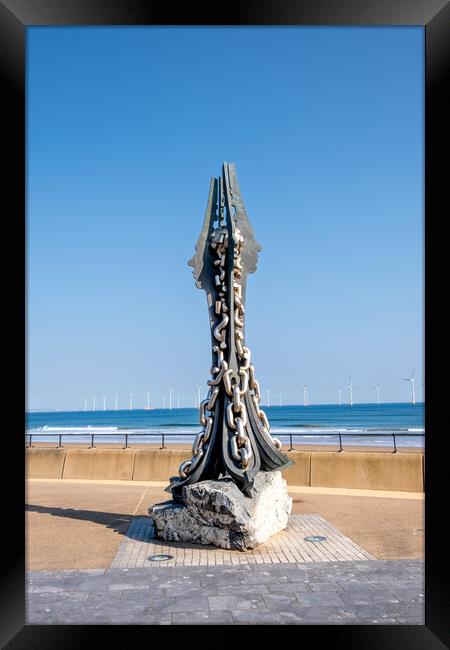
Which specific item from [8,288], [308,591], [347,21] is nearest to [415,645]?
[308,591]

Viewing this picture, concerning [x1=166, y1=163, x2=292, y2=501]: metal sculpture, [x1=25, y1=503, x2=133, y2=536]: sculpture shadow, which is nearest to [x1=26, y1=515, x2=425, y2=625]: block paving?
[x1=166, y1=163, x2=292, y2=501]: metal sculpture

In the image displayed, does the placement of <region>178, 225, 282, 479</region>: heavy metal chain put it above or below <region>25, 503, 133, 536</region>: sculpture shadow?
above

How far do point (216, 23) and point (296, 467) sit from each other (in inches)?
437

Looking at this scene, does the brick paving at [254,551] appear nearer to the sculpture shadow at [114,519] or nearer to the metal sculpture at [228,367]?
the sculpture shadow at [114,519]

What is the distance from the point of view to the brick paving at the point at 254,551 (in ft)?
26.6

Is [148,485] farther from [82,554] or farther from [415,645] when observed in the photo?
[415,645]

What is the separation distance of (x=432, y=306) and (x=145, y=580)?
183 inches

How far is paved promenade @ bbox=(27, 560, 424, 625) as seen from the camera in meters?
6.00

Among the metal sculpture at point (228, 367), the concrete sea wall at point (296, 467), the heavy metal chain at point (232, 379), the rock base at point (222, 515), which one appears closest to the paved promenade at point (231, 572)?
the rock base at point (222, 515)

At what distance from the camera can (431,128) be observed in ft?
15.5

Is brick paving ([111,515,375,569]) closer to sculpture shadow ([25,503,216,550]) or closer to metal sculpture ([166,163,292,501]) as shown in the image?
sculpture shadow ([25,503,216,550])

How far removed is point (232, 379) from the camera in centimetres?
950

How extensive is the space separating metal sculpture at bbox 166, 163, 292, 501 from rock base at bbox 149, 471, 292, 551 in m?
0.25

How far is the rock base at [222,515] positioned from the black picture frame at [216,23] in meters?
3.59
